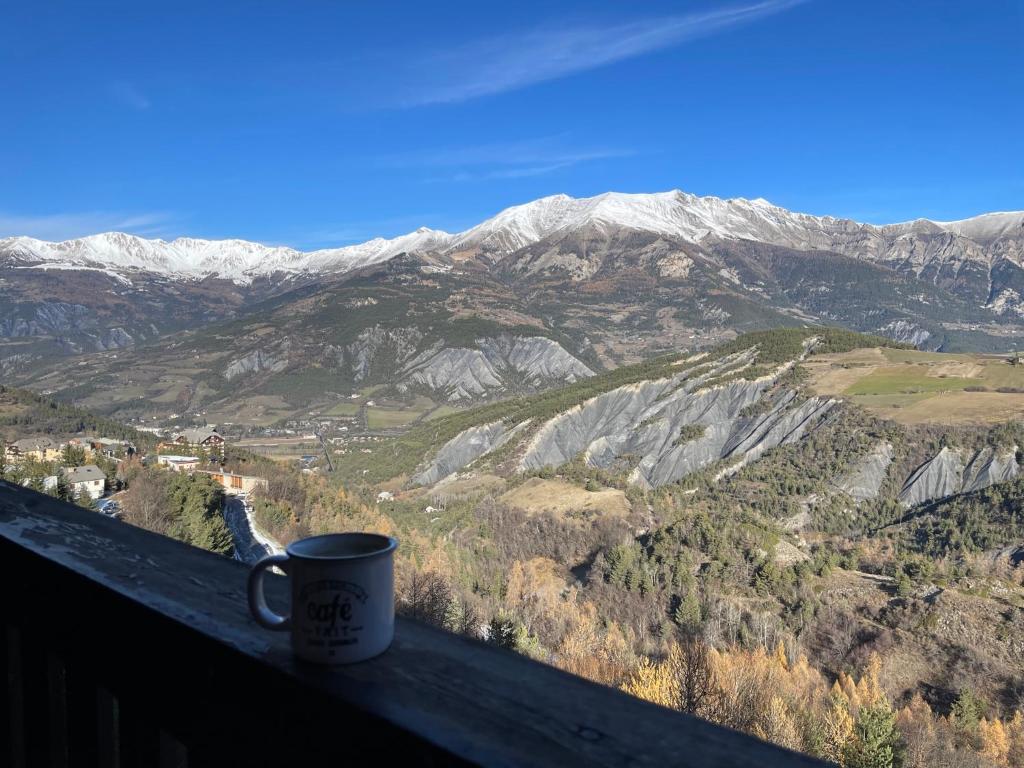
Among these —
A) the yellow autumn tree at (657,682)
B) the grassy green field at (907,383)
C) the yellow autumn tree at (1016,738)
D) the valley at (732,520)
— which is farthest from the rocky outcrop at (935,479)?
the yellow autumn tree at (657,682)

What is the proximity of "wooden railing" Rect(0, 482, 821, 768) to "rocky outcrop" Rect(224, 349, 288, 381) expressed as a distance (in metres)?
176

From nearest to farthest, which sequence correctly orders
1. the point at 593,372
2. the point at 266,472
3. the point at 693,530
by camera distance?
the point at 693,530 < the point at 266,472 < the point at 593,372

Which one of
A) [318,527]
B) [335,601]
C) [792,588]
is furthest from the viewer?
[318,527]

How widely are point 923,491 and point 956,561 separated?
13.7 m

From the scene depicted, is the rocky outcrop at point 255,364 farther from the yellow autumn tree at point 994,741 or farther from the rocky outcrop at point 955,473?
the yellow autumn tree at point 994,741

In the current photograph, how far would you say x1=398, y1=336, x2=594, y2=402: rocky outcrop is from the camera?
152 meters

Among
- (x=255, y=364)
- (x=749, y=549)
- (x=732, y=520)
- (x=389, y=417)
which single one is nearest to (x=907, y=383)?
(x=732, y=520)

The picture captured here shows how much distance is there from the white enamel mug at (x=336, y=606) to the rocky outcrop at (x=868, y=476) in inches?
2236

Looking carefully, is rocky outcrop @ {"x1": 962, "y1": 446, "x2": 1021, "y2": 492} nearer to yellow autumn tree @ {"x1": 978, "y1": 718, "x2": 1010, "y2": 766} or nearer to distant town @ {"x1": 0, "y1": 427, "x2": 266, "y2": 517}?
yellow autumn tree @ {"x1": 978, "y1": 718, "x2": 1010, "y2": 766}

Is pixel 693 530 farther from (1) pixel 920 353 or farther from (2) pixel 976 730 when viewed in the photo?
(1) pixel 920 353

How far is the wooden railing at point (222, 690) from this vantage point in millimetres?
807

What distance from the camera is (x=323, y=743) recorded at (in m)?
0.93

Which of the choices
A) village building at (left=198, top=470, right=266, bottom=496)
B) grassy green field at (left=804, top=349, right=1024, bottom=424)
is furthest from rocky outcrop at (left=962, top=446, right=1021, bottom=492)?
village building at (left=198, top=470, right=266, bottom=496)

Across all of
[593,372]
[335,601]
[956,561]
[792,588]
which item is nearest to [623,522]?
[792,588]
